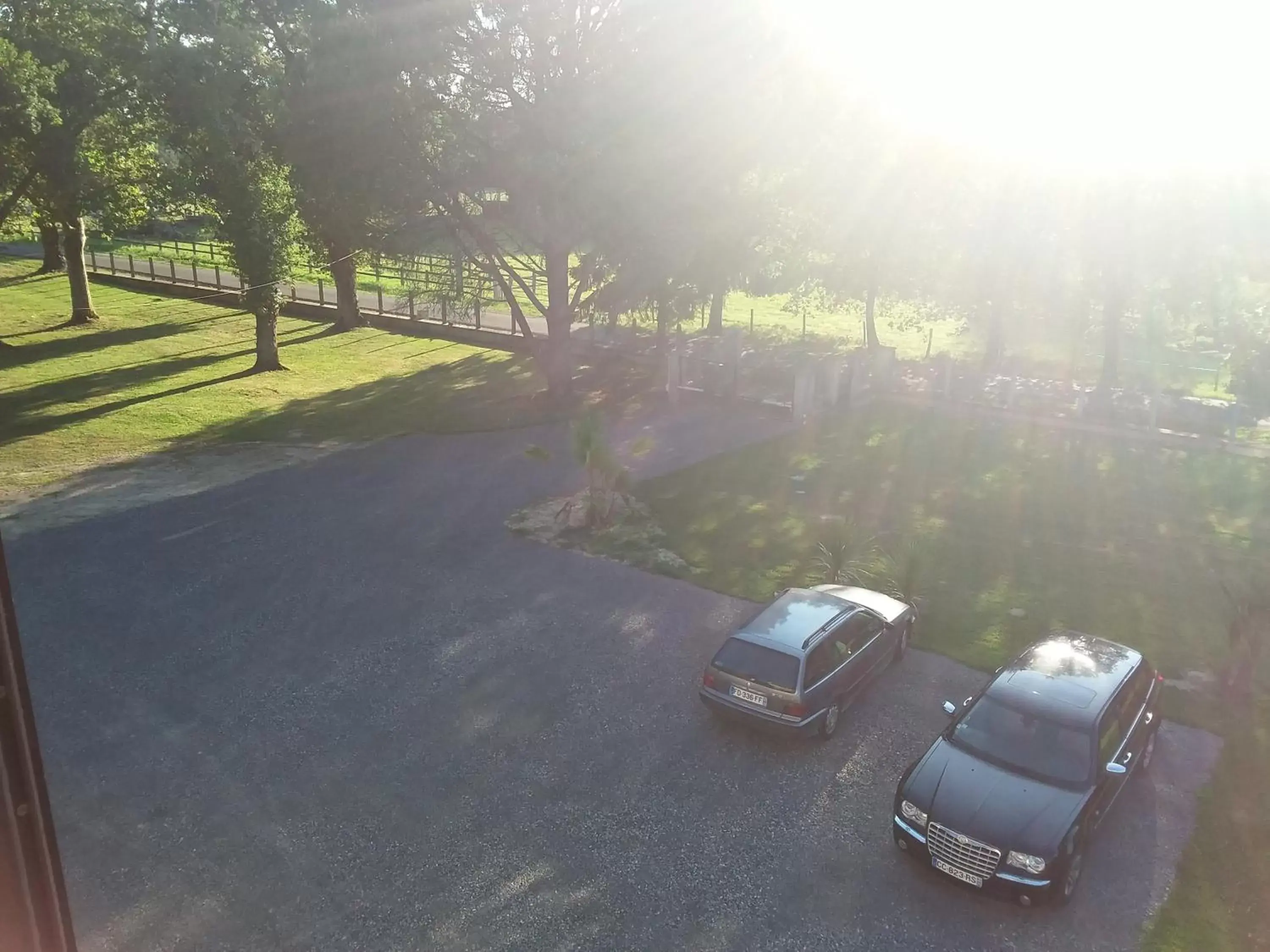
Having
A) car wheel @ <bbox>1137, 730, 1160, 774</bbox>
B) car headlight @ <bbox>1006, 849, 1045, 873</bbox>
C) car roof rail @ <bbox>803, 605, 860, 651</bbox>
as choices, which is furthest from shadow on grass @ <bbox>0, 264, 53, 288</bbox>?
car wheel @ <bbox>1137, 730, 1160, 774</bbox>

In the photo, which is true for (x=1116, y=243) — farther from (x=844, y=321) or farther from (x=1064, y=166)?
(x=844, y=321)

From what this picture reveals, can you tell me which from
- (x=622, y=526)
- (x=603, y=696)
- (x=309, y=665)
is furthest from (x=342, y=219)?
(x=603, y=696)

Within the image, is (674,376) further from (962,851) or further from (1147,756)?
(962,851)

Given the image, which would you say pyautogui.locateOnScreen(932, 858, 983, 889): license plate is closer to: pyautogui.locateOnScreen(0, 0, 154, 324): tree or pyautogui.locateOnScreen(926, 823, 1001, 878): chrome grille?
pyautogui.locateOnScreen(926, 823, 1001, 878): chrome grille

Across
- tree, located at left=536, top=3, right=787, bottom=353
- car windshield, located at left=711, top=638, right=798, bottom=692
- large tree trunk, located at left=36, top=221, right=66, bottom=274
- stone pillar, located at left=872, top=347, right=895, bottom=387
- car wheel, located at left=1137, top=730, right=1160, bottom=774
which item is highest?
tree, located at left=536, top=3, right=787, bottom=353

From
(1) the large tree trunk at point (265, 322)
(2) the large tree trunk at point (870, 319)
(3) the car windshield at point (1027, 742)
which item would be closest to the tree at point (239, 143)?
(1) the large tree trunk at point (265, 322)

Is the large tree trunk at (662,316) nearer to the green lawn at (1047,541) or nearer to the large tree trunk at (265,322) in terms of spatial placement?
the green lawn at (1047,541)

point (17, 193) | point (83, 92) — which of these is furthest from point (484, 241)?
point (17, 193)
